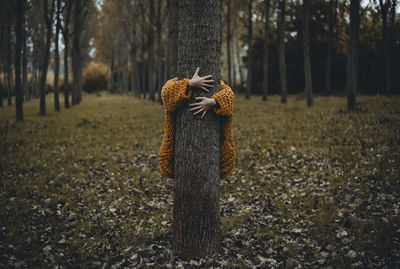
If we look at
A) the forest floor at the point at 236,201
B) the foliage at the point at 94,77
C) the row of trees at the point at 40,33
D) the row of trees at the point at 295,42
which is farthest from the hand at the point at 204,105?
the foliage at the point at 94,77

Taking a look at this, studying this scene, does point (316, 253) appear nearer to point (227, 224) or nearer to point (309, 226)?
point (309, 226)

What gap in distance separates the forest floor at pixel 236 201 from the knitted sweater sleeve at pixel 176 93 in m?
2.07

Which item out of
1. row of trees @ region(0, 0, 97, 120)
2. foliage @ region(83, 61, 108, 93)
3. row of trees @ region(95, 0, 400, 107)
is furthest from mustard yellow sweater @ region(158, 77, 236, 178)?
foliage @ region(83, 61, 108, 93)

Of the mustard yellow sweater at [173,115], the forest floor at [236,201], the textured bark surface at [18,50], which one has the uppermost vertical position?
the textured bark surface at [18,50]

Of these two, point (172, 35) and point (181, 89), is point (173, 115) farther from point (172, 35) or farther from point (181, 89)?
point (172, 35)

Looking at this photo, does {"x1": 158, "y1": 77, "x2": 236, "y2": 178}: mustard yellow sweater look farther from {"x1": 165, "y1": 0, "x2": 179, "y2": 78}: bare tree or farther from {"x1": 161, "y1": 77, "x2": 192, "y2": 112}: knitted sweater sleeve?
{"x1": 165, "y1": 0, "x2": 179, "y2": 78}: bare tree

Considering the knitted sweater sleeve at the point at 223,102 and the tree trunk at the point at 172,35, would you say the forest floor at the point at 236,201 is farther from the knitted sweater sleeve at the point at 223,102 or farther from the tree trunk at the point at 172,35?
the tree trunk at the point at 172,35

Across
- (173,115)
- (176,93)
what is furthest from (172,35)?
(176,93)

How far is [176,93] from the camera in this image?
3279mm

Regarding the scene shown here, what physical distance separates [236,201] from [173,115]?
2.66m

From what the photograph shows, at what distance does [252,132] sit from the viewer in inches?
396

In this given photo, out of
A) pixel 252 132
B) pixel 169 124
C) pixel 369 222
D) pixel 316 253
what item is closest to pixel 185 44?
pixel 169 124

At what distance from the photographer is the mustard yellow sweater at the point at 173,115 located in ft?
10.8

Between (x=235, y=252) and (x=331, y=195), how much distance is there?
8.38ft
